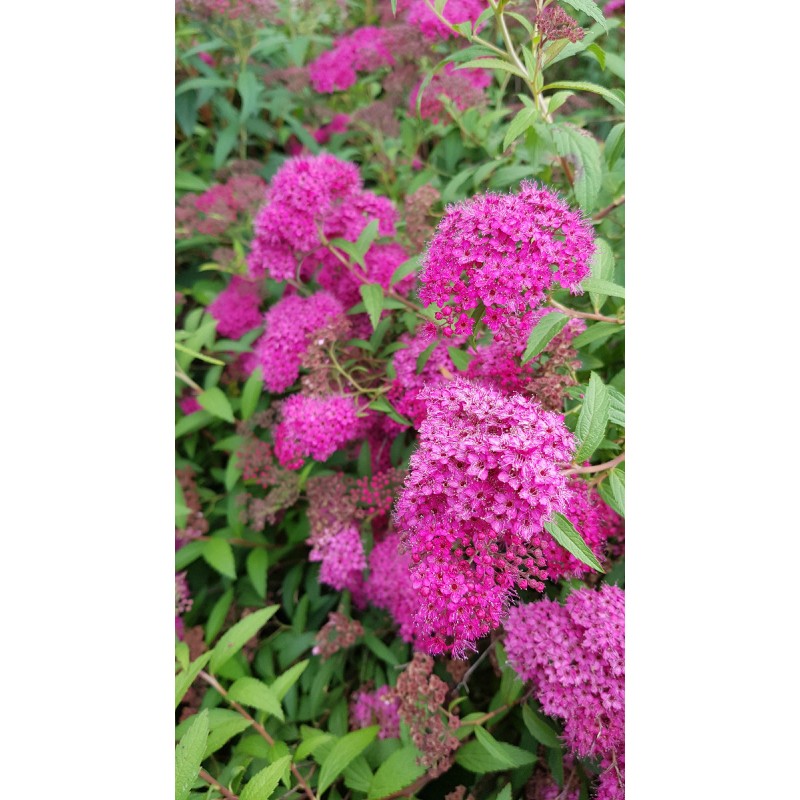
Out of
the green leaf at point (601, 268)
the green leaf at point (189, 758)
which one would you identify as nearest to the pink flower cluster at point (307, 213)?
the green leaf at point (601, 268)

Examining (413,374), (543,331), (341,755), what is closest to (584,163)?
(543,331)

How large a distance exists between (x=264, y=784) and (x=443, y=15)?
1.67 m

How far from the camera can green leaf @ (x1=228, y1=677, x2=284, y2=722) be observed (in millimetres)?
1256

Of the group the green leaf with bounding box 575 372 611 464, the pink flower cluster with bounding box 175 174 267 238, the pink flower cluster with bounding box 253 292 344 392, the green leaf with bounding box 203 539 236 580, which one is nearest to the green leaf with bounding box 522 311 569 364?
the green leaf with bounding box 575 372 611 464

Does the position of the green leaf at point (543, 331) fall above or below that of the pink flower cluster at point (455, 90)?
below

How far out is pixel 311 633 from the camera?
161cm

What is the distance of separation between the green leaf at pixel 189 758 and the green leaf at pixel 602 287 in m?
0.95

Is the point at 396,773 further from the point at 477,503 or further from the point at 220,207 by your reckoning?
the point at 220,207

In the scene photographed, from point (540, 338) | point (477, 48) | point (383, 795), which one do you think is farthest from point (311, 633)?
point (477, 48)

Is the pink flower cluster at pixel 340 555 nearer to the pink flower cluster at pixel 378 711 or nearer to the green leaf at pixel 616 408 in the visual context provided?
the pink flower cluster at pixel 378 711

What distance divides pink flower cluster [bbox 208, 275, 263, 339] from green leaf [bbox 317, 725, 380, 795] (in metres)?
1.10

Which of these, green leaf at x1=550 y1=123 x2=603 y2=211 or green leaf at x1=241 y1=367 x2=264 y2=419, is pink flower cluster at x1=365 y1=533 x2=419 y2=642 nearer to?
green leaf at x1=241 y1=367 x2=264 y2=419

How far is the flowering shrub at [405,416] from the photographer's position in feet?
3.18

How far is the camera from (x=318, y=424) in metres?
1.35
